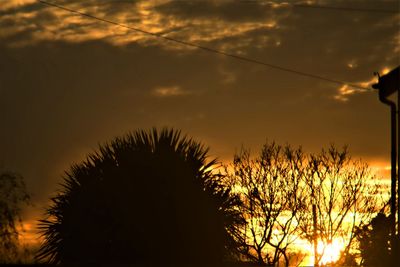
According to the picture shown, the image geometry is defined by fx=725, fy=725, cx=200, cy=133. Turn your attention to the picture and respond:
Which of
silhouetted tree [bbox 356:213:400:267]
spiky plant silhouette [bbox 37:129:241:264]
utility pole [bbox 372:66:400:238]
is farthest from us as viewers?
silhouetted tree [bbox 356:213:400:267]

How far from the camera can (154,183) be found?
22.5 metres

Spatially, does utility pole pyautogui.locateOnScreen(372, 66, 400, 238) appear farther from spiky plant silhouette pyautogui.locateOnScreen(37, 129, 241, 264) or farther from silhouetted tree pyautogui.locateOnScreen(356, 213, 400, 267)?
silhouetted tree pyautogui.locateOnScreen(356, 213, 400, 267)

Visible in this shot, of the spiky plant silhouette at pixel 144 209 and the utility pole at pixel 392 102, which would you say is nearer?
the utility pole at pixel 392 102

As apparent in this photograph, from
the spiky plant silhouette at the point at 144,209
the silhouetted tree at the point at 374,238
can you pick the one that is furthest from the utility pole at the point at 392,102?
the silhouetted tree at the point at 374,238

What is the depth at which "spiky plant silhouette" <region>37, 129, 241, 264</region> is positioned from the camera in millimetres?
21469

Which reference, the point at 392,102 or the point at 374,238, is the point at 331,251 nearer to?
the point at 374,238

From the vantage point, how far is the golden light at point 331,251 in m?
35.3

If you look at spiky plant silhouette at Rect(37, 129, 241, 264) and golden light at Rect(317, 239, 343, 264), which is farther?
golden light at Rect(317, 239, 343, 264)

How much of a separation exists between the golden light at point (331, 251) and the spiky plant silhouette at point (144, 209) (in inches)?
525

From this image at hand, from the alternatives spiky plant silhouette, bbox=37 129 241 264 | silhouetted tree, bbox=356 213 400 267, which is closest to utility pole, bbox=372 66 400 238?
spiky plant silhouette, bbox=37 129 241 264

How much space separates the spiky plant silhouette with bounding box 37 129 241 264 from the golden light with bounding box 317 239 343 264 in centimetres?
1333

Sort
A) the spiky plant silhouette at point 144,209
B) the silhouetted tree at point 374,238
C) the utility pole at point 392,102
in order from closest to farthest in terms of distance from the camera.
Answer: the utility pole at point 392,102
the spiky plant silhouette at point 144,209
the silhouetted tree at point 374,238

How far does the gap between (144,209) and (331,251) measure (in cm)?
1656

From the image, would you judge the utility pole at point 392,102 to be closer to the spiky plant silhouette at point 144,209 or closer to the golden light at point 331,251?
the spiky plant silhouette at point 144,209
